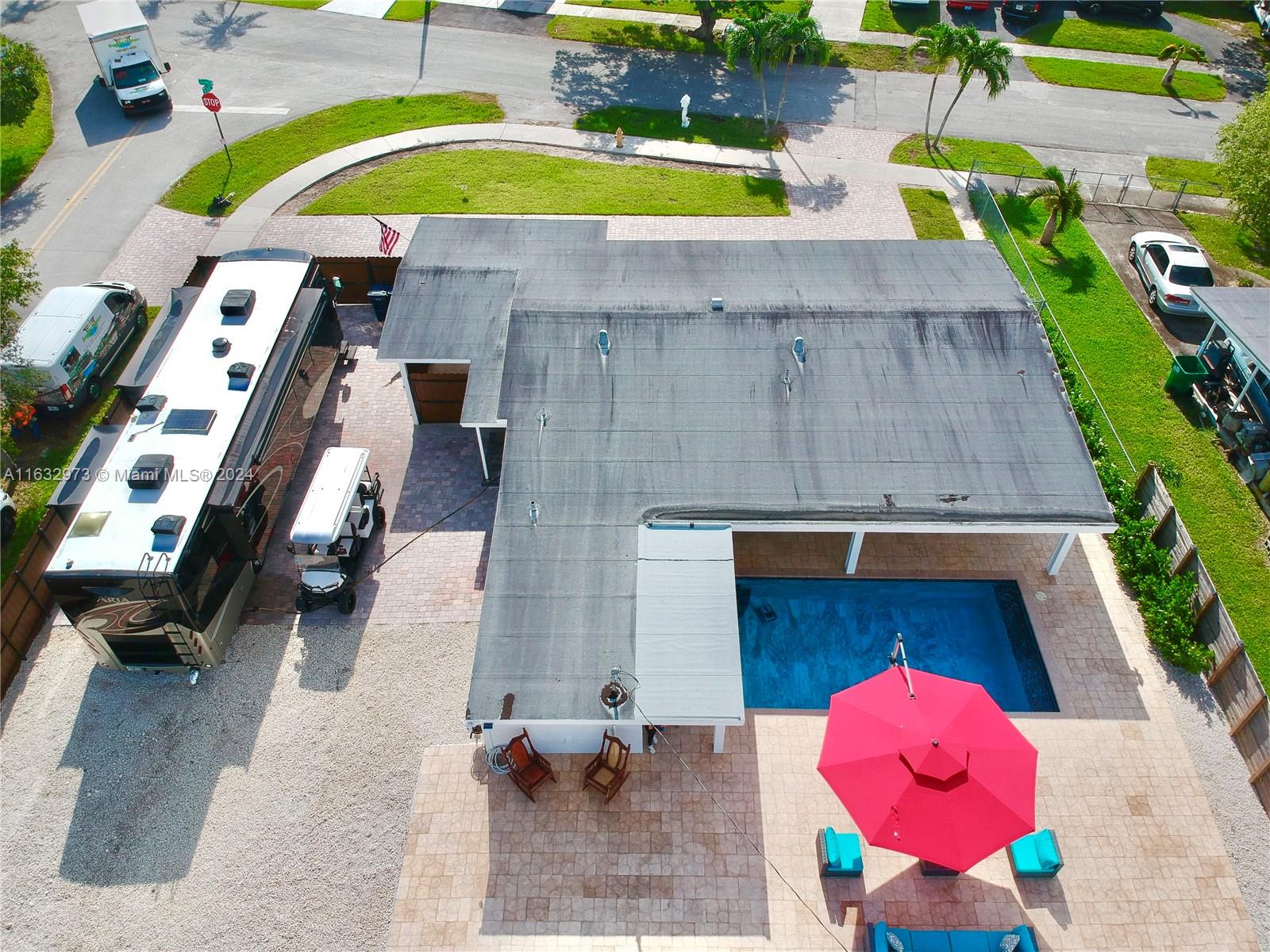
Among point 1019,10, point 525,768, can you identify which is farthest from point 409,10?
point 525,768

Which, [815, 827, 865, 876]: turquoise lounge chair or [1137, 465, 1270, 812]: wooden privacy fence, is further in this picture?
[1137, 465, 1270, 812]: wooden privacy fence

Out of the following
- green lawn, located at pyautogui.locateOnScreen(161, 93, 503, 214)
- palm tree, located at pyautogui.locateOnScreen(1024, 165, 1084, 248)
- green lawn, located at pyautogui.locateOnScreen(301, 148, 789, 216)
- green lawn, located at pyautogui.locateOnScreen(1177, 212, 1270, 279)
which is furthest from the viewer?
green lawn, located at pyautogui.locateOnScreen(161, 93, 503, 214)

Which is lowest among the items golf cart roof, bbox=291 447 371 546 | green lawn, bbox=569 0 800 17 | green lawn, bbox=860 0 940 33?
golf cart roof, bbox=291 447 371 546

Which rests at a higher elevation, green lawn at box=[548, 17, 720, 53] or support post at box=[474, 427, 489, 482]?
green lawn at box=[548, 17, 720, 53]

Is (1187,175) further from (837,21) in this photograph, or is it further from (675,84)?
(675,84)

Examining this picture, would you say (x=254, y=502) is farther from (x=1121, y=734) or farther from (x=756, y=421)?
(x=1121, y=734)

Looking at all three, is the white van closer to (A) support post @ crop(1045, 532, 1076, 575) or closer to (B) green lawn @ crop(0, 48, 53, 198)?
(B) green lawn @ crop(0, 48, 53, 198)

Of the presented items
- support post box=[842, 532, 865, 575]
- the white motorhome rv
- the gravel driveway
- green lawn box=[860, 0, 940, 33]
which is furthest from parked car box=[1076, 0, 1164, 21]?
the gravel driveway

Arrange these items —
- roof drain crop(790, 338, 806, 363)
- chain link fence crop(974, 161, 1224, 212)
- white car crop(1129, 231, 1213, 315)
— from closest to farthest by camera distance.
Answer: roof drain crop(790, 338, 806, 363) → white car crop(1129, 231, 1213, 315) → chain link fence crop(974, 161, 1224, 212)
